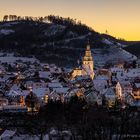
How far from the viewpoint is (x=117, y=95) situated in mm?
58125

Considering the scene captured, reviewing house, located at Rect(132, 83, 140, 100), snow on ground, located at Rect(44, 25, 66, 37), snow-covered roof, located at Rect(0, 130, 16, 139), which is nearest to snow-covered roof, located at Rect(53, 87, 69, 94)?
house, located at Rect(132, 83, 140, 100)

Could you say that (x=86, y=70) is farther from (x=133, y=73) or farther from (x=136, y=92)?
(x=136, y=92)

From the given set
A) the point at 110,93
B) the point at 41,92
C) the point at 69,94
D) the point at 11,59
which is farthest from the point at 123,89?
the point at 11,59

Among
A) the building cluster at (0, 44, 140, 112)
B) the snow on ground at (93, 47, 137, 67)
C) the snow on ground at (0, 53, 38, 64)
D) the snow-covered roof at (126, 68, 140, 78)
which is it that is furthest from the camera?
the snow on ground at (93, 47, 137, 67)

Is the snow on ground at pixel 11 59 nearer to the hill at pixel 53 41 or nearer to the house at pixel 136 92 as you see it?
the hill at pixel 53 41

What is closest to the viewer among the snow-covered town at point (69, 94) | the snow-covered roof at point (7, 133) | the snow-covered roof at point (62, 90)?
the snow-covered roof at point (7, 133)

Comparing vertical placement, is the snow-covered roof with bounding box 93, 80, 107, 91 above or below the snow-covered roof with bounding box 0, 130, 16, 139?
above

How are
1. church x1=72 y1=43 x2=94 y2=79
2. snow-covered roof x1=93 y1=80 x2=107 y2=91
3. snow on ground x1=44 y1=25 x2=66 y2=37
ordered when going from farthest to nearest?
snow on ground x1=44 y1=25 x2=66 y2=37 → church x1=72 y1=43 x2=94 y2=79 → snow-covered roof x1=93 y1=80 x2=107 y2=91

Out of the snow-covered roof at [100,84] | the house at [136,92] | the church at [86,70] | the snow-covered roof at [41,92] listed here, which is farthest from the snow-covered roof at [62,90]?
the church at [86,70]

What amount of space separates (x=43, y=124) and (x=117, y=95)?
70.3ft

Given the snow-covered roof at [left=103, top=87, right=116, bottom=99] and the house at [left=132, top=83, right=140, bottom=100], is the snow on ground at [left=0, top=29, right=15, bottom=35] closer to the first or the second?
the house at [left=132, top=83, right=140, bottom=100]

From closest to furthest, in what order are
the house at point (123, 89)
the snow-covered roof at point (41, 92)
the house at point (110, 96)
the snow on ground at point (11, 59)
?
1. the house at point (110, 96)
2. the house at point (123, 89)
3. the snow-covered roof at point (41, 92)
4. the snow on ground at point (11, 59)

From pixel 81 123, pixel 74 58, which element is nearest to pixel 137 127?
pixel 81 123

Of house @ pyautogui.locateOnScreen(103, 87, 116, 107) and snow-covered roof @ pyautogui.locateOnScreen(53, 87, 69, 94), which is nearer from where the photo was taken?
house @ pyautogui.locateOnScreen(103, 87, 116, 107)
